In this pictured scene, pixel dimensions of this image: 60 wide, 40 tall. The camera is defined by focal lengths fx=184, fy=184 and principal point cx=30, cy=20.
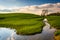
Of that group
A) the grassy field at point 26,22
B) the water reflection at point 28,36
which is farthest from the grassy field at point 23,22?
the water reflection at point 28,36

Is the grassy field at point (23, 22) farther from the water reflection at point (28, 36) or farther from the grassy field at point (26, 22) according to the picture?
the water reflection at point (28, 36)

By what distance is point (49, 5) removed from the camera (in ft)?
29.0

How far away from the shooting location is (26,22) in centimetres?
888

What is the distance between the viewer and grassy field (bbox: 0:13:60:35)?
8156 millimetres

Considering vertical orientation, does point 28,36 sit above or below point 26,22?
below

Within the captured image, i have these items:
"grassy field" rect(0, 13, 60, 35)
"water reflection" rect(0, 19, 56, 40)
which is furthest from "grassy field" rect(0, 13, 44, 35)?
"water reflection" rect(0, 19, 56, 40)

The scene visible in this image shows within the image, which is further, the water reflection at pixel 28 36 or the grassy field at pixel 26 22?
the grassy field at pixel 26 22

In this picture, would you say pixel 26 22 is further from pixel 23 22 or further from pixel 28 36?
pixel 28 36

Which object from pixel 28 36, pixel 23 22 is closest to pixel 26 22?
pixel 23 22

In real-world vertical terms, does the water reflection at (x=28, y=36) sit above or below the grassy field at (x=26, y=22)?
below

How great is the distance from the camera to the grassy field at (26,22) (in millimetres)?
8156

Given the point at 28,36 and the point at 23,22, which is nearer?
the point at 28,36

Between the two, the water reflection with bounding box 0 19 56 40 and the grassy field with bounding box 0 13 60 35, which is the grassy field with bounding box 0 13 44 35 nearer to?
the grassy field with bounding box 0 13 60 35

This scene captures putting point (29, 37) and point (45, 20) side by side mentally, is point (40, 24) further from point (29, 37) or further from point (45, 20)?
point (29, 37)
